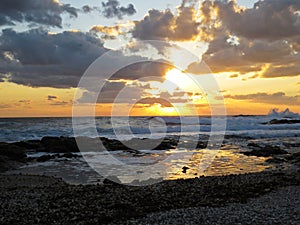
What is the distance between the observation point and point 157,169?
965 inches

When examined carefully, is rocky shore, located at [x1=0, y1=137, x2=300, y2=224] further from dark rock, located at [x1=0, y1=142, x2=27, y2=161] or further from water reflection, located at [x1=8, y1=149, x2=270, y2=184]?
dark rock, located at [x1=0, y1=142, x2=27, y2=161]

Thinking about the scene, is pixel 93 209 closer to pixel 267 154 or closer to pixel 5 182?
pixel 5 182

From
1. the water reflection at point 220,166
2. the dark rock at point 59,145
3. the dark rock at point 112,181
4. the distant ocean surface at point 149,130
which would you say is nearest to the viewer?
the dark rock at point 112,181

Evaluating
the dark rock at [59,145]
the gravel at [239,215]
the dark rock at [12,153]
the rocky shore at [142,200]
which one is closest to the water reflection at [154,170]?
the rocky shore at [142,200]

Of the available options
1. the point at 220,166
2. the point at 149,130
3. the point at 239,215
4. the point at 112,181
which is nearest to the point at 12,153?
the point at 112,181

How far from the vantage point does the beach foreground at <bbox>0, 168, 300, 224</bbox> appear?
11.8 metres

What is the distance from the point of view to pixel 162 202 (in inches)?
563

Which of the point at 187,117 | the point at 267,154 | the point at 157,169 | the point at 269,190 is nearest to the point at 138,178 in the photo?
the point at 157,169

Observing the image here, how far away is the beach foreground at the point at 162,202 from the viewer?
1182 centimetres

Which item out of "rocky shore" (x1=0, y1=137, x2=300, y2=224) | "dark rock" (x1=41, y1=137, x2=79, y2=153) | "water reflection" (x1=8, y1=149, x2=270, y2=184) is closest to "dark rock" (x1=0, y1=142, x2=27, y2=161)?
"water reflection" (x1=8, y1=149, x2=270, y2=184)

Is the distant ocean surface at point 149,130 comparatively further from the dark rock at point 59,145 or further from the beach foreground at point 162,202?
the beach foreground at point 162,202

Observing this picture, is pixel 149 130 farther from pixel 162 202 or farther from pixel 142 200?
pixel 162 202

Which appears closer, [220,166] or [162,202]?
[162,202]

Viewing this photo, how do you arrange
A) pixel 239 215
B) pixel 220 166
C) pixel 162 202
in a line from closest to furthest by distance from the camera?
pixel 239 215, pixel 162 202, pixel 220 166
